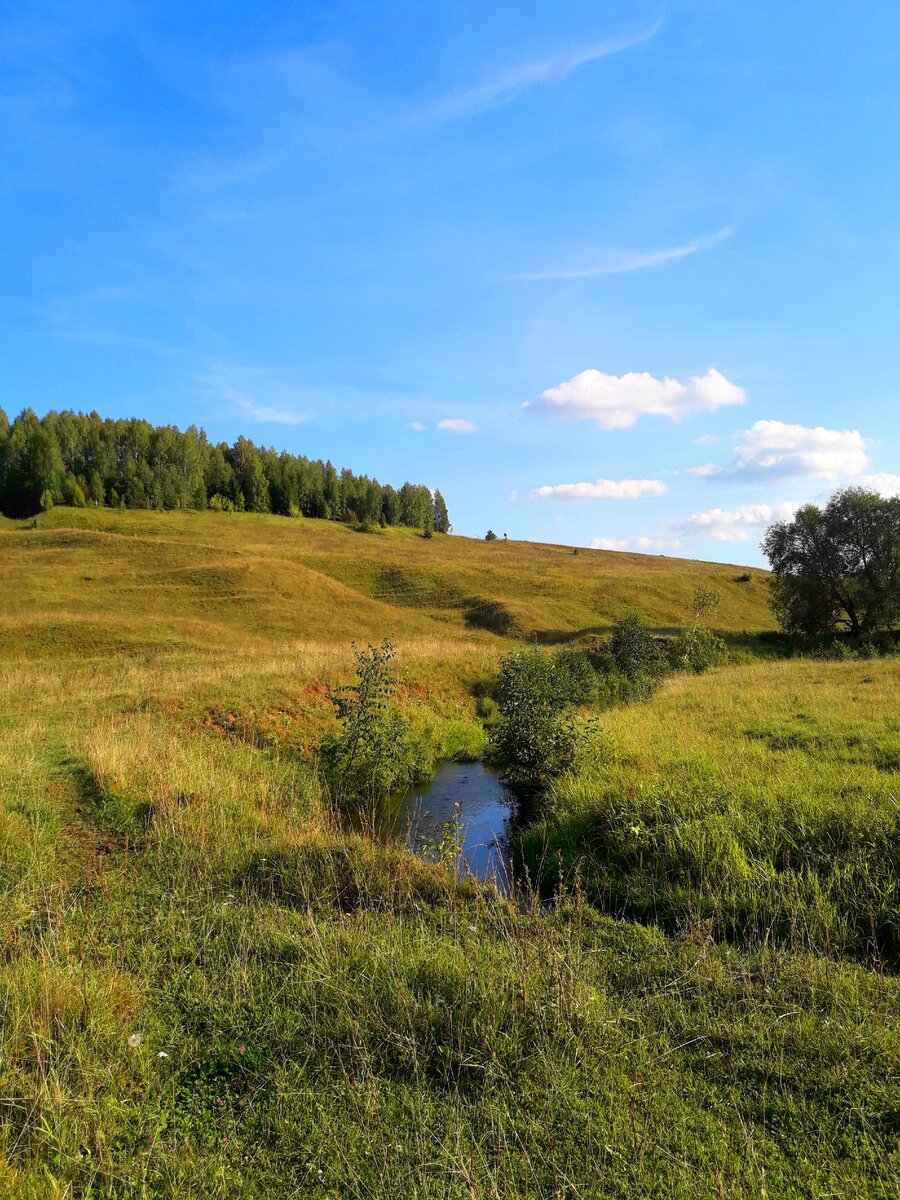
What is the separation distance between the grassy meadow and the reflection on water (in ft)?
3.30

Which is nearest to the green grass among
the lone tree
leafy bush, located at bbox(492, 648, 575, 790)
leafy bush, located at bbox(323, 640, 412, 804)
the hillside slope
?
leafy bush, located at bbox(492, 648, 575, 790)

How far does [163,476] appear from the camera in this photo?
101125 mm

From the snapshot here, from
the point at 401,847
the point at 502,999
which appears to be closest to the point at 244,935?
the point at 502,999

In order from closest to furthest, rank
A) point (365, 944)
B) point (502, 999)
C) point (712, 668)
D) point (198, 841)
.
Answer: point (502, 999), point (365, 944), point (198, 841), point (712, 668)

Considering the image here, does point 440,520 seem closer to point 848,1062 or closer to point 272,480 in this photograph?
point 272,480

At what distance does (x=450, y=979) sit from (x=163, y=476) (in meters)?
108

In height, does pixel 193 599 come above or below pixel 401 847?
above

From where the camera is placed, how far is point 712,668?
3694cm

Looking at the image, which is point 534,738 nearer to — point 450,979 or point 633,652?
point 450,979

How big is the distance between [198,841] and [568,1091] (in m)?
7.01

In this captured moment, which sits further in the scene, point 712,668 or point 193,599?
point 193,599

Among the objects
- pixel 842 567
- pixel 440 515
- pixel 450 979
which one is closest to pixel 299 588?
pixel 842 567

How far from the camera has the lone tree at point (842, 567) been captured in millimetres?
45969

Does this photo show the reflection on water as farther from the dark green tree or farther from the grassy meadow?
the dark green tree
